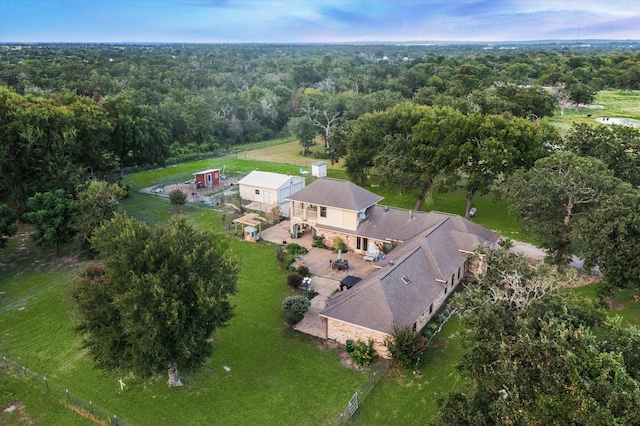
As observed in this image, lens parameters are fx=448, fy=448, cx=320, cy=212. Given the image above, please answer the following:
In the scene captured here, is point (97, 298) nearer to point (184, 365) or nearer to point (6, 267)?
point (184, 365)

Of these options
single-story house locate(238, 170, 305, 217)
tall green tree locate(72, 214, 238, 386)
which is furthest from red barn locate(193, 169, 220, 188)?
tall green tree locate(72, 214, 238, 386)

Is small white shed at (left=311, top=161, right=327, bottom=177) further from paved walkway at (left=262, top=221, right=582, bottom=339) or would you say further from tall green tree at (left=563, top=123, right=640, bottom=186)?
tall green tree at (left=563, top=123, right=640, bottom=186)

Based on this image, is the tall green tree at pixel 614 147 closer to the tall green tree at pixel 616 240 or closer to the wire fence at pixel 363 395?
the tall green tree at pixel 616 240

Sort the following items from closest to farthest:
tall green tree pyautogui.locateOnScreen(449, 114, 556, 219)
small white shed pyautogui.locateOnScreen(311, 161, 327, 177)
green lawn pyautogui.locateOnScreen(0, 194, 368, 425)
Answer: green lawn pyautogui.locateOnScreen(0, 194, 368, 425) → tall green tree pyautogui.locateOnScreen(449, 114, 556, 219) → small white shed pyautogui.locateOnScreen(311, 161, 327, 177)


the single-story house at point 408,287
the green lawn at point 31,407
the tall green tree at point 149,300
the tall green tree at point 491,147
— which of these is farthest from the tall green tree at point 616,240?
the green lawn at point 31,407

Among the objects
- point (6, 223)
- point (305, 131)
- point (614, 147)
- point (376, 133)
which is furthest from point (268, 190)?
point (614, 147)

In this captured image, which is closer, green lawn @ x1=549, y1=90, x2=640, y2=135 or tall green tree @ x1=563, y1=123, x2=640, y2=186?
tall green tree @ x1=563, y1=123, x2=640, y2=186
